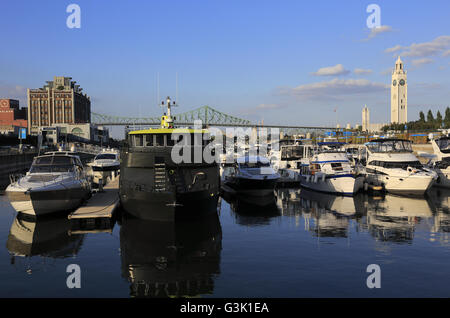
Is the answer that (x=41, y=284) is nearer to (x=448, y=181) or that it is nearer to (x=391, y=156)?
(x=391, y=156)

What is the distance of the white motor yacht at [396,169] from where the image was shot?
29.7m

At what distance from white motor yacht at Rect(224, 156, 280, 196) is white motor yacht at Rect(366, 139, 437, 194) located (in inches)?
374

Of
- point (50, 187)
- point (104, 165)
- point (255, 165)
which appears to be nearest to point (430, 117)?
point (255, 165)

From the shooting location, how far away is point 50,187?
19875mm

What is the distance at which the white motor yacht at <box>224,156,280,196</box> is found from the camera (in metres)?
28.8

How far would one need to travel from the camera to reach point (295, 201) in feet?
95.5

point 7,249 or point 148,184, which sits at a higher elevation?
point 148,184

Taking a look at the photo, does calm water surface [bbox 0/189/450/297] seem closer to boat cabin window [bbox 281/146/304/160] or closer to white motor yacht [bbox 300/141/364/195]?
white motor yacht [bbox 300/141/364/195]

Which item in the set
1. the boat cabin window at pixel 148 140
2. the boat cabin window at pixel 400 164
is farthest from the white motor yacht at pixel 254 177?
the boat cabin window at pixel 148 140

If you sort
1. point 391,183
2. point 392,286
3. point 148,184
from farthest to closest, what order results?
point 391,183 → point 148,184 → point 392,286
